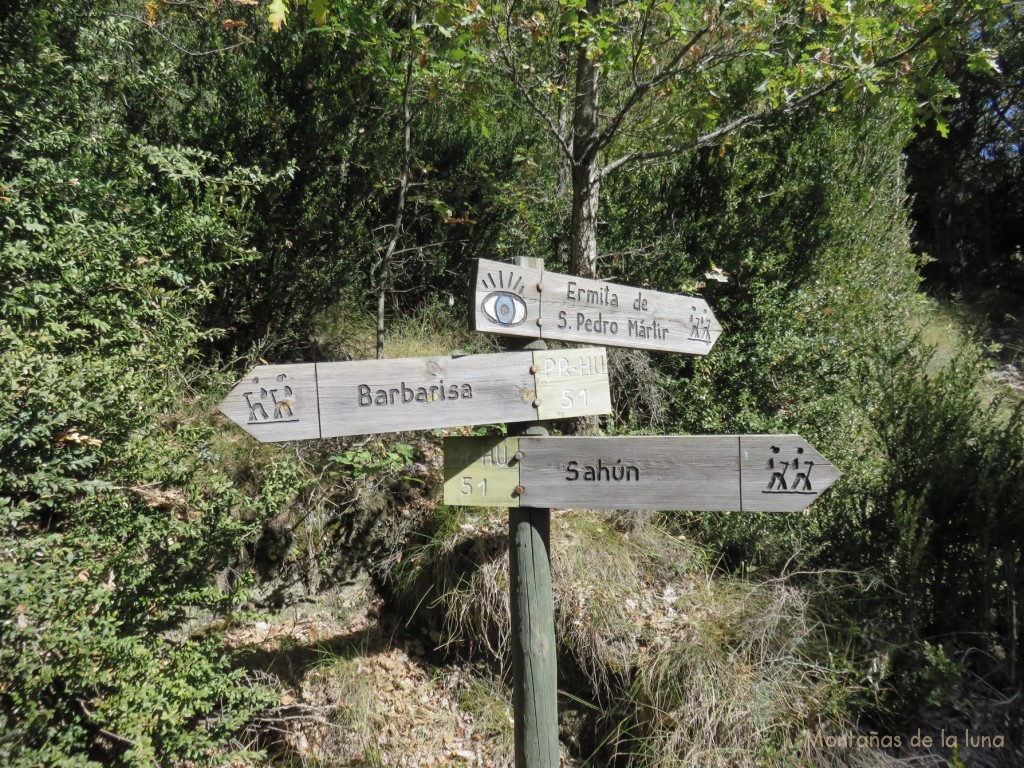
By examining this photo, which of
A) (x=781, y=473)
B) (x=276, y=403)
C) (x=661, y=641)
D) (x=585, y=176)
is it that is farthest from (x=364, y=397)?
(x=585, y=176)

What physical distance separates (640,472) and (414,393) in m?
0.90

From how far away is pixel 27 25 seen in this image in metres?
3.20

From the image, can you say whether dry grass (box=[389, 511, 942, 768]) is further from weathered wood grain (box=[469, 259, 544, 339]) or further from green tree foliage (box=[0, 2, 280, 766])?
weathered wood grain (box=[469, 259, 544, 339])

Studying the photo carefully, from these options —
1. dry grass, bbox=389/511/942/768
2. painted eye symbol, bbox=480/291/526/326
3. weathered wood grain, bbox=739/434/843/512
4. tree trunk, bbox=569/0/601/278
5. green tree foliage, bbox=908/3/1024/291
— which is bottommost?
dry grass, bbox=389/511/942/768

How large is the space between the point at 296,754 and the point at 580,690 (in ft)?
4.97

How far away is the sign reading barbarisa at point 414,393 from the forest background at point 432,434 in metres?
0.87

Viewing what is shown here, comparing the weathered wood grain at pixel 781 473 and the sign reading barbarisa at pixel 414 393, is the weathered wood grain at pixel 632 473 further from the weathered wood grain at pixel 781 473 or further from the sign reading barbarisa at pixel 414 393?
the sign reading barbarisa at pixel 414 393

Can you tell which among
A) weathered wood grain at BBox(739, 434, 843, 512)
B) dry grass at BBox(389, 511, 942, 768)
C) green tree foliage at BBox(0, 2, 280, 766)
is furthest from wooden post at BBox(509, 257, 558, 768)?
green tree foliage at BBox(0, 2, 280, 766)

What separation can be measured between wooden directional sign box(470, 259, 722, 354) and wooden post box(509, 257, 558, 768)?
12cm

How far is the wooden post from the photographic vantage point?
8.52 feet

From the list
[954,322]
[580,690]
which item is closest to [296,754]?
[580,690]

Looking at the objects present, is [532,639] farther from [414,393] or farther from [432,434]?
[432,434]

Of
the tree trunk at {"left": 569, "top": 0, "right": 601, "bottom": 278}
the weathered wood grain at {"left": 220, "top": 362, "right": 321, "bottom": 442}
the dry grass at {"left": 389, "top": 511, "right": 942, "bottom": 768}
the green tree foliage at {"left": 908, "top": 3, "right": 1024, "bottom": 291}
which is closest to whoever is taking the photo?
the weathered wood grain at {"left": 220, "top": 362, "right": 321, "bottom": 442}

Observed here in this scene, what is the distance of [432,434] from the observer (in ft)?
16.0
